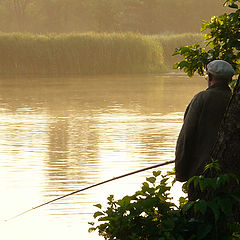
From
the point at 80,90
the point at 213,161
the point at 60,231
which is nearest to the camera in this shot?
the point at 213,161

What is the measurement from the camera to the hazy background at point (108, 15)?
79.7m

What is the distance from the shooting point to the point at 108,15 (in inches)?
3009

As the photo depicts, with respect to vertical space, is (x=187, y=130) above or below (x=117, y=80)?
above

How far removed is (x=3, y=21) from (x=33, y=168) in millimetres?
81134

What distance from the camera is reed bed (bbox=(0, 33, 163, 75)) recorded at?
3588 centimetres

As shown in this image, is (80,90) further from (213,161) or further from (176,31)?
(176,31)

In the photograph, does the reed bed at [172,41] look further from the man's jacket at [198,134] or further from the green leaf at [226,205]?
the green leaf at [226,205]

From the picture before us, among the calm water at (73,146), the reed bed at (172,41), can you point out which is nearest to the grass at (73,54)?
the reed bed at (172,41)

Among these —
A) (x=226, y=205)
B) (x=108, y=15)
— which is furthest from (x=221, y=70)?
(x=108, y=15)

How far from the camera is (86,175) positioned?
9117mm

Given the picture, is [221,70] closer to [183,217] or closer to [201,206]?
[183,217]

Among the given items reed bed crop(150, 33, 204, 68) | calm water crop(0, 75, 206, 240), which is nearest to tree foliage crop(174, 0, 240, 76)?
calm water crop(0, 75, 206, 240)

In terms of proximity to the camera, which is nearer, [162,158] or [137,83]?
[162,158]

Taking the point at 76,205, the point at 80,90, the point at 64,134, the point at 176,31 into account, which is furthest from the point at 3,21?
the point at 76,205
